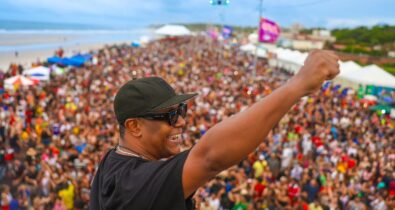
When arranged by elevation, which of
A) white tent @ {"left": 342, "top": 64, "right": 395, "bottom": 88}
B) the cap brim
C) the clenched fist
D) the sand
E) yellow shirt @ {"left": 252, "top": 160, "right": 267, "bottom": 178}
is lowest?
yellow shirt @ {"left": 252, "top": 160, "right": 267, "bottom": 178}

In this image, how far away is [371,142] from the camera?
419 inches

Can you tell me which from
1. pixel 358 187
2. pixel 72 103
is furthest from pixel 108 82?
pixel 358 187

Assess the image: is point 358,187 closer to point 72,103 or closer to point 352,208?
point 352,208

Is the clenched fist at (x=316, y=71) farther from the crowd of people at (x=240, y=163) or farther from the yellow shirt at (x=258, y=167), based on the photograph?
the yellow shirt at (x=258, y=167)

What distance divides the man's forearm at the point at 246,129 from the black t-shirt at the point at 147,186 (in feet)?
0.50

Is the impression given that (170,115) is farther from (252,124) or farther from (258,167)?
(258,167)

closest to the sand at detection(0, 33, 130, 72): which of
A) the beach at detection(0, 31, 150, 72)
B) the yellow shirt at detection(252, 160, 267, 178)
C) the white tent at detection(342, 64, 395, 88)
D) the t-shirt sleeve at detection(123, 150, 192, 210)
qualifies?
the beach at detection(0, 31, 150, 72)

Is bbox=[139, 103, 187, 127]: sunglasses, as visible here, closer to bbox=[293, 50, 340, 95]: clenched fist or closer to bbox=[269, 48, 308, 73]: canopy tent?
bbox=[293, 50, 340, 95]: clenched fist

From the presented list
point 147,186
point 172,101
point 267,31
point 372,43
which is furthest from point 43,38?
point 147,186

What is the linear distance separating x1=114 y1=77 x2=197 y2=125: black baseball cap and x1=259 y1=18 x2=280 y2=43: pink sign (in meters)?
19.3

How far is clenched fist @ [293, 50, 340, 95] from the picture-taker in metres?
1.10

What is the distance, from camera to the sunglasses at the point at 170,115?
1.39m

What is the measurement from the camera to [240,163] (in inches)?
359

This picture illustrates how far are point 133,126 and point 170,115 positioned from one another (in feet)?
0.53
